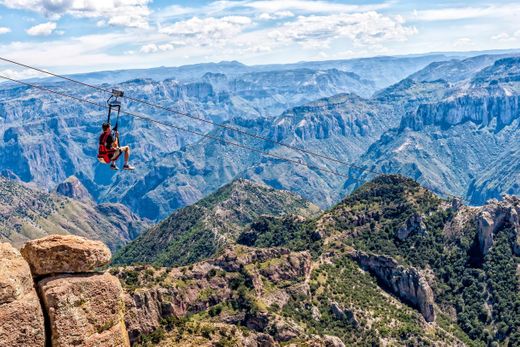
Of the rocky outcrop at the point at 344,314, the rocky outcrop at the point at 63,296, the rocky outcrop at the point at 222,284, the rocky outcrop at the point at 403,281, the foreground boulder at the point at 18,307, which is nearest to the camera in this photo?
the foreground boulder at the point at 18,307

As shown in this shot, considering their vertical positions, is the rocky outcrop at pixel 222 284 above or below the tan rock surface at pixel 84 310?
below

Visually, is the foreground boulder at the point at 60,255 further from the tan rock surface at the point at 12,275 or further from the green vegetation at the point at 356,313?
the green vegetation at the point at 356,313

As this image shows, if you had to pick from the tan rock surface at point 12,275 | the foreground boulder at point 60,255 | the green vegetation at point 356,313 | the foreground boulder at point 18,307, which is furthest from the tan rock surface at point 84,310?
the green vegetation at point 356,313

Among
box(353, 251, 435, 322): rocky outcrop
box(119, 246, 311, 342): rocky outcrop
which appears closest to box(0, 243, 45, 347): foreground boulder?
box(119, 246, 311, 342): rocky outcrop

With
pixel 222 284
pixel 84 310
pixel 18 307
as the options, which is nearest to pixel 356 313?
pixel 222 284

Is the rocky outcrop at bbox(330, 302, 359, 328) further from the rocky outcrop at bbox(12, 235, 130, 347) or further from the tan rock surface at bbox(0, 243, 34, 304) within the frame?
the tan rock surface at bbox(0, 243, 34, 304)

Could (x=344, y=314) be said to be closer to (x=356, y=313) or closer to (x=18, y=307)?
(x=356, y=313)

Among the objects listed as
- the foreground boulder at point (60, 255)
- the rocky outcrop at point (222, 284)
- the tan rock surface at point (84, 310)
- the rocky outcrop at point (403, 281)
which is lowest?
the rocky outcrop at point (403, 281)
